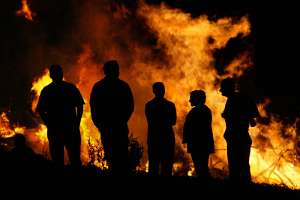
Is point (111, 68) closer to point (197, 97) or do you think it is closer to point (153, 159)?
point (197, 97)

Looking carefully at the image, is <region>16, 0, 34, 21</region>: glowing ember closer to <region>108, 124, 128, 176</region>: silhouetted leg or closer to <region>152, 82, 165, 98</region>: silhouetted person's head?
<region>152, 82, 165, 98</region>: silhouetted person's head

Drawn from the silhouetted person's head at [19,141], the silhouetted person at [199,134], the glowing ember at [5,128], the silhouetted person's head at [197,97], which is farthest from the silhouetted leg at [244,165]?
the glowing ember at [5,128]

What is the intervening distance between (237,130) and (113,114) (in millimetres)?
2622

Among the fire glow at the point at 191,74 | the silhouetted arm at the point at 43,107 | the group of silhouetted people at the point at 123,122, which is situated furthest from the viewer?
the fire glow at the point at 191,74

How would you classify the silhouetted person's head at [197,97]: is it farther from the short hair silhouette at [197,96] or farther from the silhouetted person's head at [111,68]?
the silhouetted person's head at [111,68]

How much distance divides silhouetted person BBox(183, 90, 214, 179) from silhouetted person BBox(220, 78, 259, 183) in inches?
15.0

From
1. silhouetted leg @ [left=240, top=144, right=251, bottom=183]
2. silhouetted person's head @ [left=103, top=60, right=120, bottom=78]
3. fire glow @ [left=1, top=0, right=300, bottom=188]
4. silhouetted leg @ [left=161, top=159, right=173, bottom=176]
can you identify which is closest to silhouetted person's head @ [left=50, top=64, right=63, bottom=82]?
silhouetted person's head @ [left=103, top=60, right=120, bottom=78]

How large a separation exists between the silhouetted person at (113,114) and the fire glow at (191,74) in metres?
10.8

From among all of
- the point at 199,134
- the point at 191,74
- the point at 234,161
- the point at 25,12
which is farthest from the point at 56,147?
the point at 25,12

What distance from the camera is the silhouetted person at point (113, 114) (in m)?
9.06

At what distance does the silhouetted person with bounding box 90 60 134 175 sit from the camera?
9.06 metres

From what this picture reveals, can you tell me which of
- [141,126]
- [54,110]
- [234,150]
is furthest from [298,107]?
[54,110]

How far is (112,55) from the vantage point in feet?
84.3

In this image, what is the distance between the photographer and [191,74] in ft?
72.2
